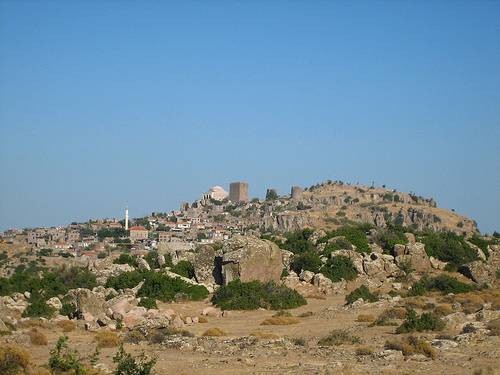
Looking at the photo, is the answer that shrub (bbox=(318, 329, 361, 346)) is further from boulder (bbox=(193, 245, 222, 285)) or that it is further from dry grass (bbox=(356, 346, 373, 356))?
boulder (bbox=(193, 245, 222, 285))

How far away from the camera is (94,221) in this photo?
129 metres

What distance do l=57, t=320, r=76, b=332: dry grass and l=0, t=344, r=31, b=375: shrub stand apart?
6.40 metres

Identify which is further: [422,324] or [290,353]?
[422,324]

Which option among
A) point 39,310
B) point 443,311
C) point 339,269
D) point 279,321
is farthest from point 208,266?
point 443,311

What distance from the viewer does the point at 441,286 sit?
92.7 feet

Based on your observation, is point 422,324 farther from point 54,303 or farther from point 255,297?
point 54,303

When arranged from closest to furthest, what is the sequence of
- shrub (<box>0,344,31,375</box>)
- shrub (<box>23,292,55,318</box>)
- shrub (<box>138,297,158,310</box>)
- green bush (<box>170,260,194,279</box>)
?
1. shrub (<box>0,344,31,375</box>)
2. shrub (<box>23,292,55,318</box>)
3. shrub (<box>138,297,158,310</box>)
4. green bush (<box>170,260,194,279</box>)

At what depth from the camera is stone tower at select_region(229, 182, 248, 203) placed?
465ft

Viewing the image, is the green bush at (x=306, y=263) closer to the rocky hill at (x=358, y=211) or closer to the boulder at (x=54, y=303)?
the boulder at (x=54, y=303)

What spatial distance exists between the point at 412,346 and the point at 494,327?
3.23 metres

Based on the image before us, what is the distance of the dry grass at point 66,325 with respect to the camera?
19.9 meters

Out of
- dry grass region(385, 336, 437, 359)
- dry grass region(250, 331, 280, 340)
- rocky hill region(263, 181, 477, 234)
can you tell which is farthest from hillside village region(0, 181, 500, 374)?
rocky hill region(263, 181, 477, 234)

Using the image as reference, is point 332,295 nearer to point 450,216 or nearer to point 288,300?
point 288,300

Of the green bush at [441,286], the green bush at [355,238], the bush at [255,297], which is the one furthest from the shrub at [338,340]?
the green bush at [355,238]
